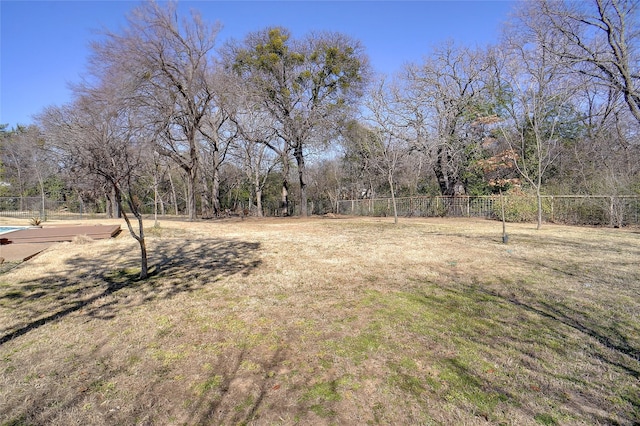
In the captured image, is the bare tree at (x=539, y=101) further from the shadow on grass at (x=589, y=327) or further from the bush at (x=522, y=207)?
the shadow on grass at (x=589, y=327)

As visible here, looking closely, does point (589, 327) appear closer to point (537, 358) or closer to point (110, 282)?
point (537, 358)

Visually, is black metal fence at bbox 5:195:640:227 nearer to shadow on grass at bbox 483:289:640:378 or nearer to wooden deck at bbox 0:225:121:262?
shadow on grass at bbox 483:289:640:378

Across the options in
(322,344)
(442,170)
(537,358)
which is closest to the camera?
(537,358)

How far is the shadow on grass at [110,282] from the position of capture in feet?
12.5

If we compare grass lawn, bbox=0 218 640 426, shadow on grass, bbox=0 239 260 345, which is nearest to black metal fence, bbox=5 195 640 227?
grass lawn, bbox=0 218 640 426

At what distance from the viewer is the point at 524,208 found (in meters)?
14.6

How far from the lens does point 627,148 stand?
54.6 ft

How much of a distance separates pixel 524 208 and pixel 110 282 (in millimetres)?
15612

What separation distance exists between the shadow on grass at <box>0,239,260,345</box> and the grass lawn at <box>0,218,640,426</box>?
0.13ft

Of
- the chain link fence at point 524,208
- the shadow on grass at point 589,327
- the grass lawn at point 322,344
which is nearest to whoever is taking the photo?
the grass lawn at point 322,344

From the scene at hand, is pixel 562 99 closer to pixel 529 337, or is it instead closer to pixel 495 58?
pixel 495 58

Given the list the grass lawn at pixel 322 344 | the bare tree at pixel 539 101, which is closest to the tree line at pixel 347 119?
the bare tree at pixel 539 101

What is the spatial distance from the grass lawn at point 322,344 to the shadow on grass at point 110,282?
0.04 m

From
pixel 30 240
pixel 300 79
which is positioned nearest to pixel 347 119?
pixel 300 79
